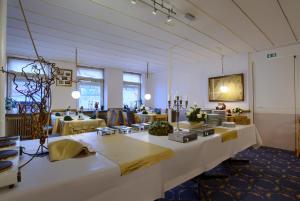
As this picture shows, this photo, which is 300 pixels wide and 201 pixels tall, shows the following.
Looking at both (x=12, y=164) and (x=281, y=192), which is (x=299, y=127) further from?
(x=12, y=164)

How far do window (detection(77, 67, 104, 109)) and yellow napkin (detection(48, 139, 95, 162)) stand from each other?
18.2 ft

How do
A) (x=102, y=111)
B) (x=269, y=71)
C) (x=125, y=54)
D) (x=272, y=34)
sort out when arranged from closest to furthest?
(x=272, y=34)
(x=269, y=71)
(x=125, y=54)
(x=102, y=111)

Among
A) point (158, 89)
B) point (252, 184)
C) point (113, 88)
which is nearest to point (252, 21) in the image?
point (252, 184)

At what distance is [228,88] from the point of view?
5.32m

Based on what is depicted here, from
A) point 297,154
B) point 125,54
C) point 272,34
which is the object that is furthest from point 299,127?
point 125,54

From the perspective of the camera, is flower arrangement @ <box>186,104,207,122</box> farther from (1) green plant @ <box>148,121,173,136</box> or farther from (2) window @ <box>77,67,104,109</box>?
(2) window @ <box>77,67,104,109</box>

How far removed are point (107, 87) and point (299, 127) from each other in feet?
20.7

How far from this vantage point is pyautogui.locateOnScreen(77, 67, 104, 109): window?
21.8ft

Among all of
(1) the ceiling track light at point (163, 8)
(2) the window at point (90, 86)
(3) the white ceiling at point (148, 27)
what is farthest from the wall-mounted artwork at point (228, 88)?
(2) the window at point (90, 86)

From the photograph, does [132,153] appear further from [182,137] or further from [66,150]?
[182,137]

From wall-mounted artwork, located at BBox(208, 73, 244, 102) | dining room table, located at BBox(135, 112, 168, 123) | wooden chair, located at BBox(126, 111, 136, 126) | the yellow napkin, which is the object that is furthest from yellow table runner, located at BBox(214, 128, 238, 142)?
wooden chair, located at BBox(126, 111, 136, 126)

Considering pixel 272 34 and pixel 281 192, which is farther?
pixel 272 34

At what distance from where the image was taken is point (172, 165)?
1645 millimetres

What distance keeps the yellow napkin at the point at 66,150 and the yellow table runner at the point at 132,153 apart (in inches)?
6.4
